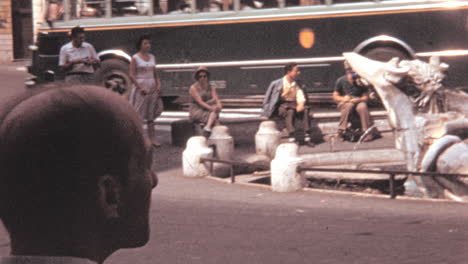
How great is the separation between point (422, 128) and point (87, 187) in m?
11.1

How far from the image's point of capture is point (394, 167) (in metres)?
12.8

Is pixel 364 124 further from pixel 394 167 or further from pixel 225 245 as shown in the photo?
pixel 225 245

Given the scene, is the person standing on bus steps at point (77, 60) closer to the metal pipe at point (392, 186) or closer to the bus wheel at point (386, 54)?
the bus wheel at point (386, 54)

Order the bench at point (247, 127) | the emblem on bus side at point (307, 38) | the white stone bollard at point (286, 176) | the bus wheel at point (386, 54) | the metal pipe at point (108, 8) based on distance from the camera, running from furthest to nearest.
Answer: the metal pipe at point (108, 8), the emblem on bus side at point (307, 38), the bus wheel at point (386, 54), the bench at point (247, 127), the white stone bollard at point (286, 176)

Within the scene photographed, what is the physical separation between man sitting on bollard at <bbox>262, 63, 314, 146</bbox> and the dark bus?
2.11 m

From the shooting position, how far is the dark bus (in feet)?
55.5

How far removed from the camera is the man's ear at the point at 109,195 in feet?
4.78

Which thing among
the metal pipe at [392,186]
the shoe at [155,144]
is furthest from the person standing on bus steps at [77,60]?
the metal pipe at [392,186]

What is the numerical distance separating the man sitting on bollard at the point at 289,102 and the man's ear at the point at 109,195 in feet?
44.6

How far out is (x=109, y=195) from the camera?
1477mm

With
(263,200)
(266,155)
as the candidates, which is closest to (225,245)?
(263,200)

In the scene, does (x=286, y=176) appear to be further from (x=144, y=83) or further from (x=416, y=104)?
(x=144, y=83)

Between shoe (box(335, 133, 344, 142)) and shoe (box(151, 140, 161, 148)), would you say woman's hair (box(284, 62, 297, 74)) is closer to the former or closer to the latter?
shoe (box(335, 133, 344, 142))

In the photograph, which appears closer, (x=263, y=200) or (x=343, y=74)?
(x=263, y=200)
